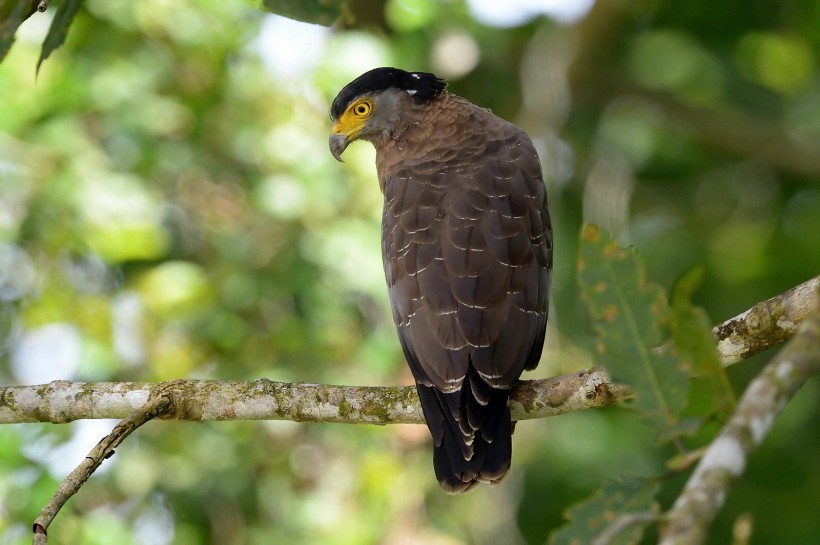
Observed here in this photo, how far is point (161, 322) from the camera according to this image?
7.12 m

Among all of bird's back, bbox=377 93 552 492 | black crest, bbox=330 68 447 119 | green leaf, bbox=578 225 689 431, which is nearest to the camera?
green leaf, bbox=578 225 689 431

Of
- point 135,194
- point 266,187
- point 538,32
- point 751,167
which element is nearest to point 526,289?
point 266,187

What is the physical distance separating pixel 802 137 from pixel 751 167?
2.81 feet

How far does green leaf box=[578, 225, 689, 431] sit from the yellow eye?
3168 millimetres

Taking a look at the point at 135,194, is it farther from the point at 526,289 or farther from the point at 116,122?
the point at 526,289

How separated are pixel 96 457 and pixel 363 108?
8.55 feet

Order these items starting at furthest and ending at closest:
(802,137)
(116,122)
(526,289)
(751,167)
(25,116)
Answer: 1. (751,167)
2. (802,137)
3. (116,122)
4. (25,116)
5. (526,289)

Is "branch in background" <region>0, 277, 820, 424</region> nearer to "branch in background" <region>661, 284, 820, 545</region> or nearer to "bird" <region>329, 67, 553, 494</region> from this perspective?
"bird" <region>329, 67, 553, 494</region>

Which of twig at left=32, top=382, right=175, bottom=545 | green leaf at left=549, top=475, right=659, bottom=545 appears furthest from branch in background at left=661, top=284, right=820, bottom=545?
twig at left=32, top=382, right=175, bottom=545

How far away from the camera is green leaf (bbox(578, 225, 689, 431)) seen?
8.08ft

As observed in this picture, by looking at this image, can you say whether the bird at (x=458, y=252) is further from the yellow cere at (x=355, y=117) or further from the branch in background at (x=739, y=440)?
the branch in background at (x=739, y=440)

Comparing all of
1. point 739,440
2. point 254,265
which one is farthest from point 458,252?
point 254,265

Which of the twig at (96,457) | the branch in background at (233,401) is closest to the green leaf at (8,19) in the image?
the twig at (96,457)

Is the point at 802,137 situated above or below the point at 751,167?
above
